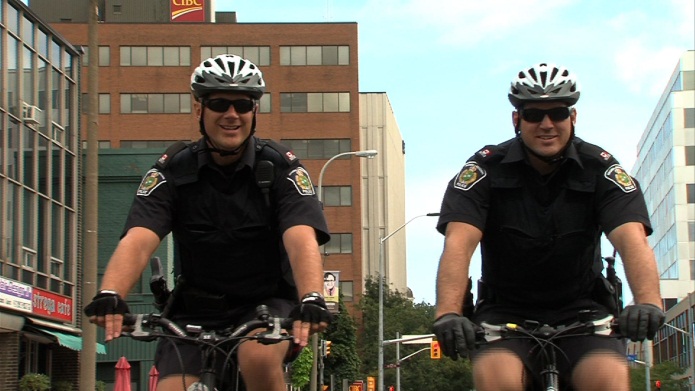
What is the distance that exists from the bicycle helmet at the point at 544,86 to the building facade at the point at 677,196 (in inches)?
3354

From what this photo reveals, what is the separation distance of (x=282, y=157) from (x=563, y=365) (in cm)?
172

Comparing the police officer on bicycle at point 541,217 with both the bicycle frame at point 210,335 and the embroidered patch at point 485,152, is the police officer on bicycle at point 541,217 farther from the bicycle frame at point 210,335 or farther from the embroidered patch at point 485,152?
the bicycle frame at point 210,335

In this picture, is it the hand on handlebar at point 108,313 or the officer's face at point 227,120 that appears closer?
the hand on handlebar at point 108,313

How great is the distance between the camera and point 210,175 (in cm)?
641

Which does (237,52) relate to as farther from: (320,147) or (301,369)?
(301,369)

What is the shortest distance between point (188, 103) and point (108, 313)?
78.8 m

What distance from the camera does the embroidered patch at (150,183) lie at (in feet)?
20.8

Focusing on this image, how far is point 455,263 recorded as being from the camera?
612 centimetres

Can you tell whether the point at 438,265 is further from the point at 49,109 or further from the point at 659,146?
the point at 659,146

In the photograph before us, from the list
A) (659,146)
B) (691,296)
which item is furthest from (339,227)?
(659,146)

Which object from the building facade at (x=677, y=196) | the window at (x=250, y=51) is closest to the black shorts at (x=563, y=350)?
the window at (x=250, y=51)

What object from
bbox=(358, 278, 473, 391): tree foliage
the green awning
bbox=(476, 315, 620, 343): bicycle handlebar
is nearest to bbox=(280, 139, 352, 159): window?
bbox=(358, 278, 473, 391): tree foliage

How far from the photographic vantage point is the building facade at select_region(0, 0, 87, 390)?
32.9 meters

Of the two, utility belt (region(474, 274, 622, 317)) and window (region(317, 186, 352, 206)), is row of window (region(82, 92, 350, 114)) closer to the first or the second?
window (region(317, 186, 352, 206))
